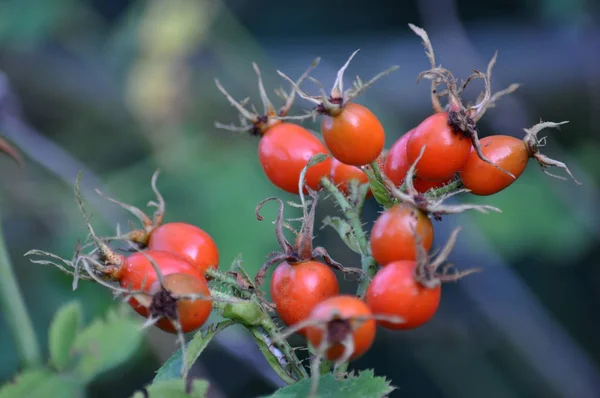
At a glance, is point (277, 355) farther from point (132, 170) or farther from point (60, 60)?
point (60, 60)

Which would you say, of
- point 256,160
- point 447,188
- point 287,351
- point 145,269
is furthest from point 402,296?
point 256,160

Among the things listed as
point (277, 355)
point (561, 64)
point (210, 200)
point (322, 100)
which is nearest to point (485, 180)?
point (322, 100)

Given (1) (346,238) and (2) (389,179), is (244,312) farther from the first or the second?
(2) (389,179)

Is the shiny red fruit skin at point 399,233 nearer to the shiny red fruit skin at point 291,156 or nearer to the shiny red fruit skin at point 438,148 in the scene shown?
the shiny red fruit skin at point 438,148

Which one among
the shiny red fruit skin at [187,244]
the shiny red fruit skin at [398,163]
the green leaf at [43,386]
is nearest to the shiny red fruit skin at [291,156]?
the shiny red fruit skin at [398,163]

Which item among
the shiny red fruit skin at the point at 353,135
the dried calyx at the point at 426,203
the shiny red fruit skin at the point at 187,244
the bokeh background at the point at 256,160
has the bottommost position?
the bokeh background at the point at 256,160

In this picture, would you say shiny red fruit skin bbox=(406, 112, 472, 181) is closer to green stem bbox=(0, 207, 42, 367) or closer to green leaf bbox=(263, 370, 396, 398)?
green leaf bbox=(263, 370, 396, 398)

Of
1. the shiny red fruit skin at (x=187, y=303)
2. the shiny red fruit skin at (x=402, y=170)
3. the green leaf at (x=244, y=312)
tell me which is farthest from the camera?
the shiny red fruit skin at (x=402, y=170)
